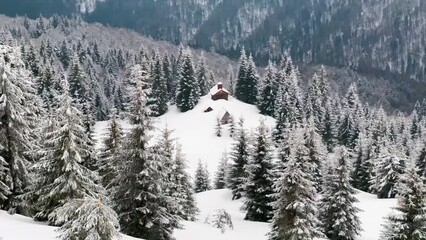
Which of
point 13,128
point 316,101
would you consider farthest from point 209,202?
point 316,101

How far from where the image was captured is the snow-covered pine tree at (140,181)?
24.3m

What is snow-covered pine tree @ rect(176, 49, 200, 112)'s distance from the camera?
92.1 m

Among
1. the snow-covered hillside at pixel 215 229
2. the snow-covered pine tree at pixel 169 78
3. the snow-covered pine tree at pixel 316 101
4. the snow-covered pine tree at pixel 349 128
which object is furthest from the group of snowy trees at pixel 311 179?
the snow-covered pine tree at pixel 169 78

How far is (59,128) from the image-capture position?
22203 millimetres

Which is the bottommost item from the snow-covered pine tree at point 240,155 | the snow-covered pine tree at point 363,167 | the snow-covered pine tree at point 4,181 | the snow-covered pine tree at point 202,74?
the snow-covered pine tree at point 363,167

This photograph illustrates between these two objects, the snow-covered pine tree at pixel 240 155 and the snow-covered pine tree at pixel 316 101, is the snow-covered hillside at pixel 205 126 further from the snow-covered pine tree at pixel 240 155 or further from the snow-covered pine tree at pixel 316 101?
the snow-covered pine tree at pixel 240 155

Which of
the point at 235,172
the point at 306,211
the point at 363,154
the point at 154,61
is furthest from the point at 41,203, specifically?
the point at 154,61

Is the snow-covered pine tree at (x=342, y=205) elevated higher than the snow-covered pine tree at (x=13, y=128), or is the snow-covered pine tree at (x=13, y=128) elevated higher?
the snow-covered pine tree at (x=13, y=128)

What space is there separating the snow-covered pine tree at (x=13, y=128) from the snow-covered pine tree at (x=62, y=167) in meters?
1.69

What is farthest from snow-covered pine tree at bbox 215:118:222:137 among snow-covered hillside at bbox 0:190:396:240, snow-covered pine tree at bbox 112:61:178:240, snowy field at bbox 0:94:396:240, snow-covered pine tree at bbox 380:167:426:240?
snow-covered pine tree at bbox 112:61:178:240

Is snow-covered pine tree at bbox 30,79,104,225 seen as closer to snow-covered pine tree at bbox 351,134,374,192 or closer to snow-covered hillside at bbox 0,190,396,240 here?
snow-covered hillside at bbox 0,190,396,240

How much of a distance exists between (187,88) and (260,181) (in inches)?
2196

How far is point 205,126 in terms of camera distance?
8462 cm

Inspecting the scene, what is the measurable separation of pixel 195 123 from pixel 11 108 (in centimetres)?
6416
